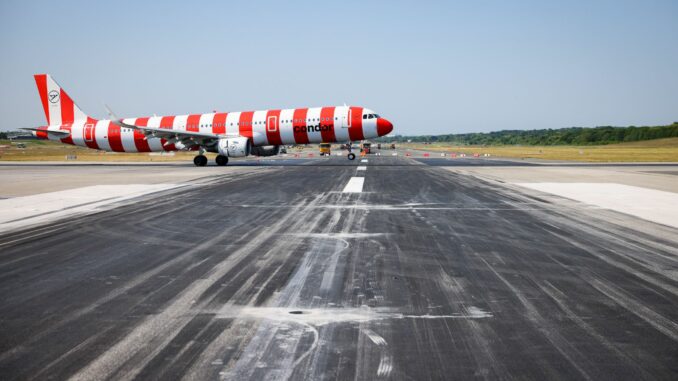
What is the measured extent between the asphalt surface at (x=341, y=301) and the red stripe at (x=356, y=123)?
82.2 feet

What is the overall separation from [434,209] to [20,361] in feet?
36.8

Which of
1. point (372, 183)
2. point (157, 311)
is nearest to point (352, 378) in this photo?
point (157, 311)

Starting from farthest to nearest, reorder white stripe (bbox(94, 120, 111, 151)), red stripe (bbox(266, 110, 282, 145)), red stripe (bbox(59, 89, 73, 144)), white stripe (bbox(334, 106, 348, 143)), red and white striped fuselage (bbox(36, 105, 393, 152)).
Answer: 1. red stripe (bbox(59, 89, 73, 144))
2. white stripe (bbox(94, 120, 111, 151))
3. red stripe (bbox(266, 110, 282, 145))
4. red and white striped fuselage (bbox(36, 105, 393, 152))
5. white stripe (bbox(334, 106, 348, 143))

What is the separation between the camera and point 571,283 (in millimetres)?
6113

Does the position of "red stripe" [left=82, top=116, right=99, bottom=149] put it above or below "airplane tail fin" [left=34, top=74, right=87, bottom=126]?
below

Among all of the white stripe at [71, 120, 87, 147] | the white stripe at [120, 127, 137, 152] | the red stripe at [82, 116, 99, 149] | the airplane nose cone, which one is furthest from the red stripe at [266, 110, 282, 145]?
the white stripe at [71, 120, 87, 147]

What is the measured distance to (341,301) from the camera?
5.40 m

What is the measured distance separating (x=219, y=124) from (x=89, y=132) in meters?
12.5

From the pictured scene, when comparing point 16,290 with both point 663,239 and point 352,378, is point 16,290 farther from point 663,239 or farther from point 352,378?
point 663,239

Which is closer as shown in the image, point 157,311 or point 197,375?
point 197,375

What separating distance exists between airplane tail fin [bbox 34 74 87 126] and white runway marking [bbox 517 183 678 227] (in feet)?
129

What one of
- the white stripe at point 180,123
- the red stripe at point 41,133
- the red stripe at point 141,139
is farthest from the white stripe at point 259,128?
the red stripe at point 41,133

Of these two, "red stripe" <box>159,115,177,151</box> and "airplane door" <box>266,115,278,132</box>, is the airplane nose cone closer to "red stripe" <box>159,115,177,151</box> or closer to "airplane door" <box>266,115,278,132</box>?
"airplane door" <box>266,115,278,132</box>

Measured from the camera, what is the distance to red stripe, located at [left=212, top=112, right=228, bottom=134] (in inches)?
1499
